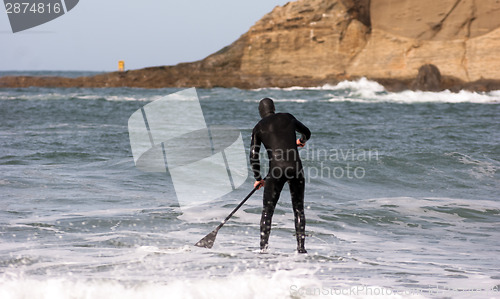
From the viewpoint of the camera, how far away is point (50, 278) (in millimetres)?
5336

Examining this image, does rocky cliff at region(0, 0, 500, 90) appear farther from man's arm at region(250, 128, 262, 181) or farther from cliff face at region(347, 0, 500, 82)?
man's arm at region(250, 128, 262, 181)

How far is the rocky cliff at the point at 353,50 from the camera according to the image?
5194cm

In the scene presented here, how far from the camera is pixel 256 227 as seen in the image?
8.13 meters

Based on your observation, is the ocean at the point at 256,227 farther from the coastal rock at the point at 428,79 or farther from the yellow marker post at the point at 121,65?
the yellow marker post at the point at 121,65

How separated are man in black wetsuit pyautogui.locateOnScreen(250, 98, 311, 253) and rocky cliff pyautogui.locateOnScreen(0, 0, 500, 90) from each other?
1787 inches

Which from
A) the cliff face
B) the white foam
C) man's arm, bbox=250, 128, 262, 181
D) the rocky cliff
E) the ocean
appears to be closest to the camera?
the white foam

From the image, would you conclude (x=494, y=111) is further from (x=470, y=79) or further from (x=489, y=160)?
(x=470, y=79)

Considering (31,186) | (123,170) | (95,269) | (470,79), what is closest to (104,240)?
(95,269)

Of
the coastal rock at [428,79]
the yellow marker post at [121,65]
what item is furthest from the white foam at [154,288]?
the yellow marker post at [121,65]

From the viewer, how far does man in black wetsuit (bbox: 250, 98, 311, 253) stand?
6.45m

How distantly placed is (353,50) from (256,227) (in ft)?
170

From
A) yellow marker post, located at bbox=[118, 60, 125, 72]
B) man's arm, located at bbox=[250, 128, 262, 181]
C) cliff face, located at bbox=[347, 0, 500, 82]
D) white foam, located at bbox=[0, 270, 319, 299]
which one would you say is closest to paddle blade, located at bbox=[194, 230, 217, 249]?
man's arm, located at bbox=[250, 128, 262, 181]

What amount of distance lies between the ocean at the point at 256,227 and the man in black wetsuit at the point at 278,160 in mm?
424

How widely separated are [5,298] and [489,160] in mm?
11956
